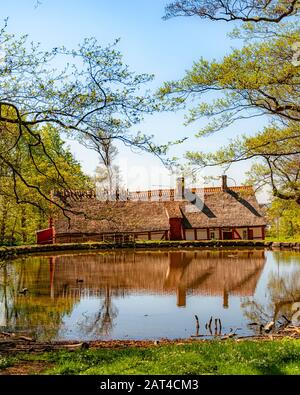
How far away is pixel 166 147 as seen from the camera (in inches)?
474

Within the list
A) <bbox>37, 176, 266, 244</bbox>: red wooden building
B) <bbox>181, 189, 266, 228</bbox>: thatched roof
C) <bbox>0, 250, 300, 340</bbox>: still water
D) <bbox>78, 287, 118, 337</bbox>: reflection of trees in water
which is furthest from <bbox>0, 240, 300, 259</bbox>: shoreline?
<bbox>78, 287, 118, 337</bbox>: reflection of trees in water

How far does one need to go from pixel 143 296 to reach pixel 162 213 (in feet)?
111

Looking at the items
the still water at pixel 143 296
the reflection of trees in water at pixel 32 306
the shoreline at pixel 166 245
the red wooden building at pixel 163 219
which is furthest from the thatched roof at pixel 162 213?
the reflection of trees in water at pixel 32 306

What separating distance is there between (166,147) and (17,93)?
4.08 metres

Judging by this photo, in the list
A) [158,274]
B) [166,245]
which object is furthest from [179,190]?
[158,274]

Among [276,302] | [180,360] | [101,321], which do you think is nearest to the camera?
[180,360]

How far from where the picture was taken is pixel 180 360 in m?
8.02

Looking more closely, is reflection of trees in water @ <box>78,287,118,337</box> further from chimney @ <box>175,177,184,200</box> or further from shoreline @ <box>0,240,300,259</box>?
chimney @ <box>175,177,184,200</box>

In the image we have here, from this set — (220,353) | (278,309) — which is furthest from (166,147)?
(278,309)

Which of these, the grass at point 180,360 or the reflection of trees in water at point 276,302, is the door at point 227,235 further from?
the grass at point 180,360

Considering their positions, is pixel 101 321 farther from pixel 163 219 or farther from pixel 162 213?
pixel 162 213

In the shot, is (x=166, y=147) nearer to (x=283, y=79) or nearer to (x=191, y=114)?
(x=191, y=114)

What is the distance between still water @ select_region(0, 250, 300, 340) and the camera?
596 inches

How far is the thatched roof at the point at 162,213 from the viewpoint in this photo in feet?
168
